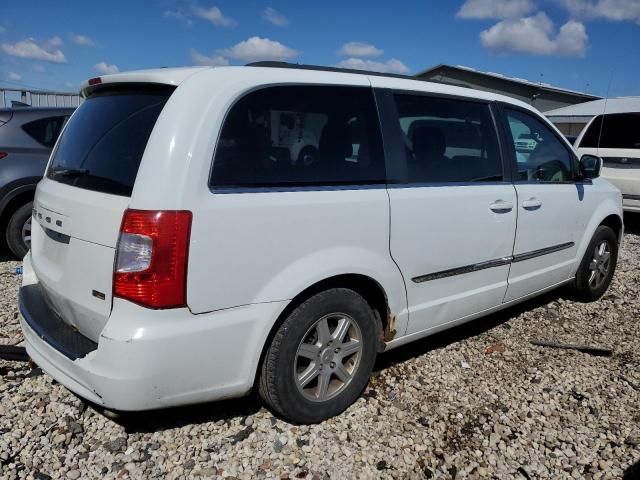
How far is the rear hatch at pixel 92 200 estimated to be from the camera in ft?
7.13


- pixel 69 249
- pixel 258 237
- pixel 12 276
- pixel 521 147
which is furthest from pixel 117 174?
pixel 12 276

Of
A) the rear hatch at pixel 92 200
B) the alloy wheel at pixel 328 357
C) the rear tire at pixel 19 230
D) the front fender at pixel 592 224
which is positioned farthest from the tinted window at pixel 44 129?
the front fender at pixel 592 224

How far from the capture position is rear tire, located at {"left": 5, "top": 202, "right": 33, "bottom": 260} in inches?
205

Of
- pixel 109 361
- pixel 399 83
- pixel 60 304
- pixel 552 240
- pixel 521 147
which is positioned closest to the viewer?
pixel 109 361

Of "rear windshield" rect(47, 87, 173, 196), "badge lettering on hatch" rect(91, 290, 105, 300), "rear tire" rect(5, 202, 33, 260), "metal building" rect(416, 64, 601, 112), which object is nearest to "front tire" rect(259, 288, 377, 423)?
"badge lettering on hatch" rect(91, 290, 105, 300)

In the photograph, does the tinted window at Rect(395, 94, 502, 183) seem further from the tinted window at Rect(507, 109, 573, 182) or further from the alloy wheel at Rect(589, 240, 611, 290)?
the alloy wheel at Rect(589, 240, 611, 290)

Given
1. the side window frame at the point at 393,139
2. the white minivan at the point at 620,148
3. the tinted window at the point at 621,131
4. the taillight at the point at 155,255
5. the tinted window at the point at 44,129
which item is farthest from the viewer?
the tinted window at the point at 621,131

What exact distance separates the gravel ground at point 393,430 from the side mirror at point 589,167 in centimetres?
147

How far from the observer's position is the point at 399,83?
294cm

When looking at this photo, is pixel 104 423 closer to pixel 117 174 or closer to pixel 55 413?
pixel 55 413

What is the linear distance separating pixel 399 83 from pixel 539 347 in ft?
7.22

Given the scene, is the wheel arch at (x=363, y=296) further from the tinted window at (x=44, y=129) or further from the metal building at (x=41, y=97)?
the metal building at (x=41, y=97)

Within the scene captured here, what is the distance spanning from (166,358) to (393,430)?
1287 millimetres

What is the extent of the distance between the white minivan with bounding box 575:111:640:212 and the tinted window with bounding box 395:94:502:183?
5.31m
